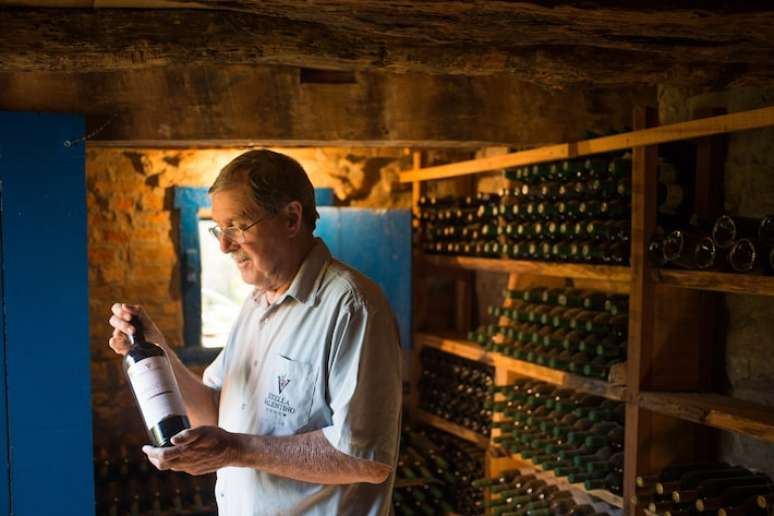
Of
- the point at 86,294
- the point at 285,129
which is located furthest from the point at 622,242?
the point at 86,294

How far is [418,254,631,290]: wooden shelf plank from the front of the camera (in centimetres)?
358

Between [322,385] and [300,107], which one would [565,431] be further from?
[322,385]

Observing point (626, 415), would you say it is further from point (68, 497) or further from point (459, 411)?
point (68, 497)

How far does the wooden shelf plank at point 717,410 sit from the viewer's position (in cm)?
283

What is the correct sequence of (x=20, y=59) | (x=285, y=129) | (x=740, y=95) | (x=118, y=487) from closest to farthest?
(x=20, y=59) < (x=740, y=95) < (x=285, y=129) < (x=118, y=487)

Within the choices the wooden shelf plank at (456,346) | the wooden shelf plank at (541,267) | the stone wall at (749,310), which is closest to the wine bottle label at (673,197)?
the stone wall at (749,310)

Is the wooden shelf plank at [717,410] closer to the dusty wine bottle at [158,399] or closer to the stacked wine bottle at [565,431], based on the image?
the stacked wine bottle at [565,431]

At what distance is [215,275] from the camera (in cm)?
522

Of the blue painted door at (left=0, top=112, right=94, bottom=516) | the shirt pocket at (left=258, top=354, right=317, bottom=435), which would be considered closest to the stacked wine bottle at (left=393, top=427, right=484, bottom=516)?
the blue painted door at (left=0, top=112, right=94, bottom=516)

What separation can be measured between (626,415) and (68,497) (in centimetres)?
246

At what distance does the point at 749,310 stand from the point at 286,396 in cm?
222

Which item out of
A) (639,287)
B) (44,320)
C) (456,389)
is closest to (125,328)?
(44,320)

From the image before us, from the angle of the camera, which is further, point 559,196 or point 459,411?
point 459,411

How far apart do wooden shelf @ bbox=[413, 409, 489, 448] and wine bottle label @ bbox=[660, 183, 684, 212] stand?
186 centimetres
